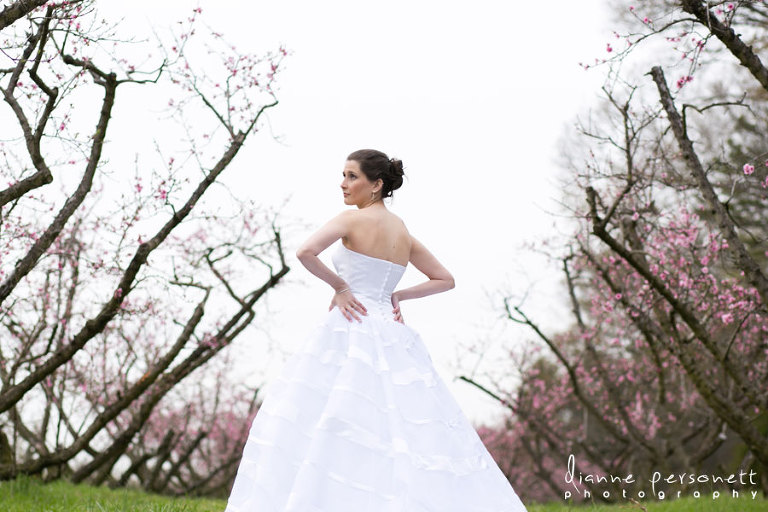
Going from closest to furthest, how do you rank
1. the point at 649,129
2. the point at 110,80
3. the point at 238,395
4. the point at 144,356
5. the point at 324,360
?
the point at 324,360
the point at 110,80
the point at 144,356
the point at 649,129
the point at 238,395

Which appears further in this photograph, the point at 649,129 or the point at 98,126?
the point at 649,129

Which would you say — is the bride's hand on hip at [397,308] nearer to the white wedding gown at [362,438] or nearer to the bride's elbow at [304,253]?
the white wedding gown at [362,438]

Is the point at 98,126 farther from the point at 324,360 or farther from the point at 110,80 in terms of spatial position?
the point at 324,360

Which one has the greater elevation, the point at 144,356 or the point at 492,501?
the point at 144,356

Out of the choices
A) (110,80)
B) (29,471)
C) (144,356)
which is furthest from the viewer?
(144,356)

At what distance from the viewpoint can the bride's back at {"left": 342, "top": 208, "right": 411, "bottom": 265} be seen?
14.0 feet

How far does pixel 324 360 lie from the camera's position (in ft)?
13.2

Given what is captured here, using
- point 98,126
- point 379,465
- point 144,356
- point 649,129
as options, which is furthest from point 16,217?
point 649,129

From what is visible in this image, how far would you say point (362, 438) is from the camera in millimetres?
3750

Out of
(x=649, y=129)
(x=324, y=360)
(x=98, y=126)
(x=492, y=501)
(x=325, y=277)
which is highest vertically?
(x=649, y=129)

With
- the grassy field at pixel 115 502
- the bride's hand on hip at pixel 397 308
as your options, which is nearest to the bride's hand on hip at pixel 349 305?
the bride's hand on hip at pixel 397 308

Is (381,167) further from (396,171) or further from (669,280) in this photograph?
(669,280)

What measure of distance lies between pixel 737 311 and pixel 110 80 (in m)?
7.57

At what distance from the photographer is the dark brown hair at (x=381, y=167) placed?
4406 millimetres
